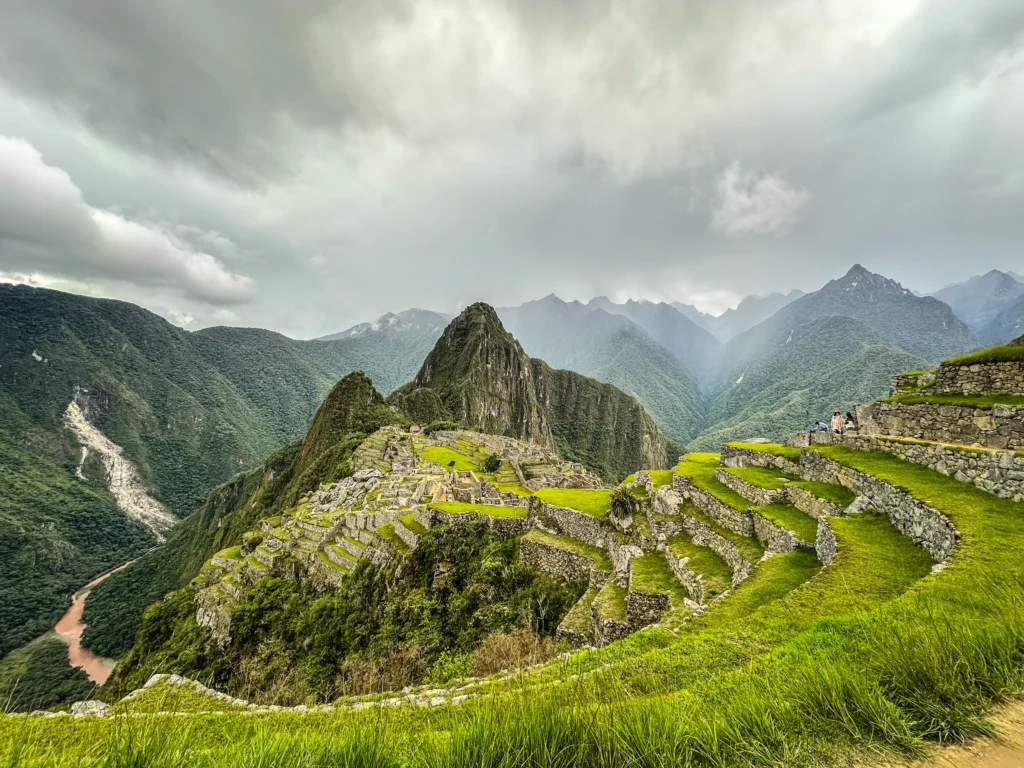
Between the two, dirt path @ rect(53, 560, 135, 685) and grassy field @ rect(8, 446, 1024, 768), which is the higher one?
grassy field @ rect(8, 446, 1024, 768)

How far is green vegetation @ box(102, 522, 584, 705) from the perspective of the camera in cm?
1324

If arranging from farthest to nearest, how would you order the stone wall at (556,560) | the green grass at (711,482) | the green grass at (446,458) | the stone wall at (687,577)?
the green grass at (446,458), the stone wall at (556,560), the green grass at (711,482), the stone wall at (687,577)

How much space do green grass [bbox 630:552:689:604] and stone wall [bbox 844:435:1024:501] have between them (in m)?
5.82

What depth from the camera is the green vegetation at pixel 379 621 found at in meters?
13.2

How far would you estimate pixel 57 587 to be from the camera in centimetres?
10038

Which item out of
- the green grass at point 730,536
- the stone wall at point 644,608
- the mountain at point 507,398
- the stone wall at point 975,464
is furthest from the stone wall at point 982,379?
the mountain at point 507,398

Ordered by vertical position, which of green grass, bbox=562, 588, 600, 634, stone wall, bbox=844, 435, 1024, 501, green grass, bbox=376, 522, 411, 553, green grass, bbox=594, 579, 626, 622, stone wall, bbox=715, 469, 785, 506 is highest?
stone wall, bbox=844, 435, 1024, 501

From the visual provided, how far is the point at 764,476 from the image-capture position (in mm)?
12414

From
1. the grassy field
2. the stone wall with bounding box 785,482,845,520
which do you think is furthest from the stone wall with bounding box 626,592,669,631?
the grassy field

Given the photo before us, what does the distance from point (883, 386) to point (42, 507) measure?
263 meters

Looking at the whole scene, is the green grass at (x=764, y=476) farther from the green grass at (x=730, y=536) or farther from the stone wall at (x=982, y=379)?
the stone wall at (x=982, y=379)

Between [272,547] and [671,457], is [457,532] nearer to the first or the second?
[272,547]

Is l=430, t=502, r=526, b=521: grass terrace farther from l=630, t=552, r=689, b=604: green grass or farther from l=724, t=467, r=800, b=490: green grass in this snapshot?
l=724, t=467, r=800, b=490: green grass

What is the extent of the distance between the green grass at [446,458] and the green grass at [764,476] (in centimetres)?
3700
